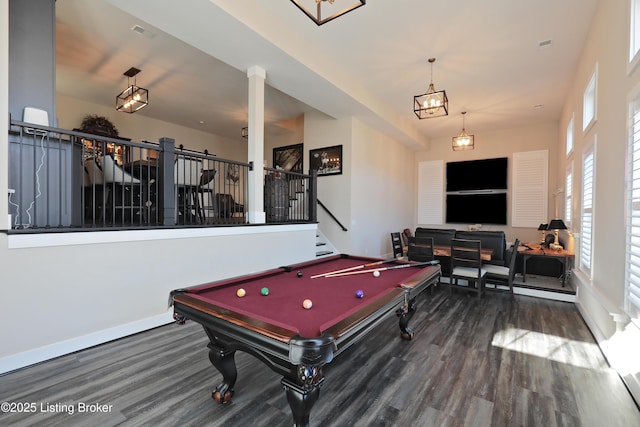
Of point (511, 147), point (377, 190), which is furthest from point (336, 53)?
point (511, 147)

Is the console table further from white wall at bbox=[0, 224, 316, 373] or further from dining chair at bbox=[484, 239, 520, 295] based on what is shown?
white wall at bbox=[0, 224, 316, 373]

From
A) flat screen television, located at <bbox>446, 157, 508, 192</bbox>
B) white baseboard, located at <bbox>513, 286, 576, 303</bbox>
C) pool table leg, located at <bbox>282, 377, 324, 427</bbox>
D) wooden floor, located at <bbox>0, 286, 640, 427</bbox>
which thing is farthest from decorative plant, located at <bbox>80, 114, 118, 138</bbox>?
flat screen television, located at <bbox>446, 157, 508, 192</bbox>

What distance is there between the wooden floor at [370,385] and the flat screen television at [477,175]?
19.7 feet

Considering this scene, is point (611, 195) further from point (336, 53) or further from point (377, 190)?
point (377, 190)

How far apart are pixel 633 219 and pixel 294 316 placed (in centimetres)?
271

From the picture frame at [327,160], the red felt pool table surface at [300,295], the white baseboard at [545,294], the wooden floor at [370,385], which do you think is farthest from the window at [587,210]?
the picture frame at [327,160]

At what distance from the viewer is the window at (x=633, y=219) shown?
2.14 metres

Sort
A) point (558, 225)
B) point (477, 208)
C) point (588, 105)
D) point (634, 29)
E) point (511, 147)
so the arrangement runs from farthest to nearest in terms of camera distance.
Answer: point (477, 208)
point (511, 147)
point (558, 225)
point (588, 105)
point (634, 29)

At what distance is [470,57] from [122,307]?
5935 millimetres

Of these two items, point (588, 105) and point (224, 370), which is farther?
point (588, 105)

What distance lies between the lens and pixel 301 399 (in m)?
1.48

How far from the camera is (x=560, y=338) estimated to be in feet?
10.5

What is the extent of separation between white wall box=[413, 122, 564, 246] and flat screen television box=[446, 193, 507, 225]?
152 millimetres

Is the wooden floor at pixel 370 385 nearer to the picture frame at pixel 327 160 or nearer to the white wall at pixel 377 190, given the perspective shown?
the white wall at pixel 377 190
